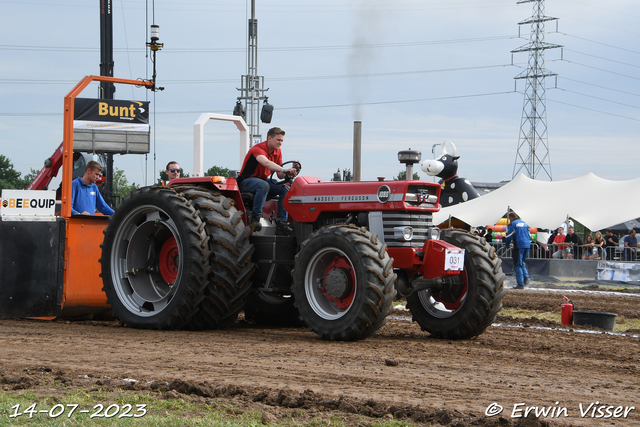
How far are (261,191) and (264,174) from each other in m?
0.30

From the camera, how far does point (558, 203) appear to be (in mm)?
24281

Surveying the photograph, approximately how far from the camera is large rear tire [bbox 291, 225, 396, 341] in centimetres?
679

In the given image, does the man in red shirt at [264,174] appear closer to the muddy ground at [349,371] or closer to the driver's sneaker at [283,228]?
the driver's sneaker at [283,228]

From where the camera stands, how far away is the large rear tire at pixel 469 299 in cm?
743

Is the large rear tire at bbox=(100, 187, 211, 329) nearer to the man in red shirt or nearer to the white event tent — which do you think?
the man in red shirt

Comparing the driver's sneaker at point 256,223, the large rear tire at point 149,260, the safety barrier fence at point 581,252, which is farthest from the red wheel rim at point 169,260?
the safety barrier fence at point 581,252

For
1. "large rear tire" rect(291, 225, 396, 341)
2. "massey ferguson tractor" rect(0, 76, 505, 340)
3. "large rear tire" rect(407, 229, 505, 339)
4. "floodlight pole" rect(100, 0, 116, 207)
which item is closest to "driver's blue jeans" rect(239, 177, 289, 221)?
"massey ferguson tractor" rect(0, 76, 505, 340)

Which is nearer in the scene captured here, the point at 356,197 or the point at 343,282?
the point at 343,282

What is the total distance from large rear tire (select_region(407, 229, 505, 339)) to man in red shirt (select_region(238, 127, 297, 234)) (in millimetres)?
1740

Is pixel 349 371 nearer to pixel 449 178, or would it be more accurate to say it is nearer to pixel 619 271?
pixel 619 271

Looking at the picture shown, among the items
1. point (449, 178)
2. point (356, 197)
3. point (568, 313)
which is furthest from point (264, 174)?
point (449, 178)

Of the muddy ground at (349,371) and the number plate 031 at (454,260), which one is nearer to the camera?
the muddy ground at (349,371)

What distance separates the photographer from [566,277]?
19.2 metres

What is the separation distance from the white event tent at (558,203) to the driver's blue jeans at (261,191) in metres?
15.1
